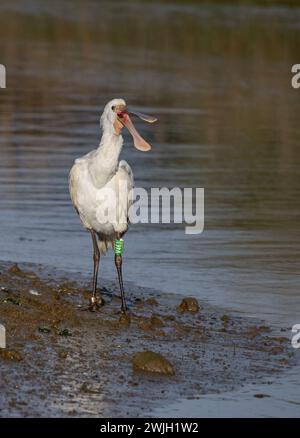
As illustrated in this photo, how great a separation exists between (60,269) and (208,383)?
12.0 feet

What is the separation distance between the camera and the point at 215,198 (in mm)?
15953

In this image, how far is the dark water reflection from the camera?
13039mm

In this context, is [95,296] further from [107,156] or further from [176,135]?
[176,135]

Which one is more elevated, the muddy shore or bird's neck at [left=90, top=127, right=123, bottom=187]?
bird's neck at [left=90, top=127, right=123, bottom=187]

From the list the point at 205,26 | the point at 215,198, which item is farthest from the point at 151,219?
the point at 205,26


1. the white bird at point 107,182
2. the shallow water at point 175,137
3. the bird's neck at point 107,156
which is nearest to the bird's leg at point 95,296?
the white bird at point 107,182

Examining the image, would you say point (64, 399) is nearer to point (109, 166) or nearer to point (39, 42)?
point (109, 166)

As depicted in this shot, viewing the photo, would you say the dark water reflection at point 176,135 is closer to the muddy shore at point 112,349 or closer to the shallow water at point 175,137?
the shallow water at point 175,137

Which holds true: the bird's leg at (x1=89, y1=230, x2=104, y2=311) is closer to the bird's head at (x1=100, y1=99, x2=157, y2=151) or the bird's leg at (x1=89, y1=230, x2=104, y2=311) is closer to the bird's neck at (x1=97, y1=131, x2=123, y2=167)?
the bird's neck at (x1=97, y1=131, x2=123, y2=167)

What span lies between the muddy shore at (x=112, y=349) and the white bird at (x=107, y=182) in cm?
48

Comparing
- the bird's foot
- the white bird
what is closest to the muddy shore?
the bird's foot

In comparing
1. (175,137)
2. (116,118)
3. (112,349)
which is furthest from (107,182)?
(175,137)

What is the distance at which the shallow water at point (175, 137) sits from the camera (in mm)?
13000

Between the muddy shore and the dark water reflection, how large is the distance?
692 millimetres
